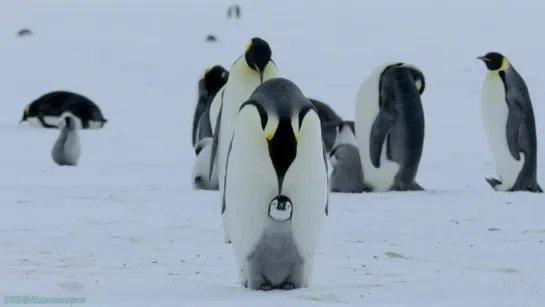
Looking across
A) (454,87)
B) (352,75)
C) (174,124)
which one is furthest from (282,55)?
(174,124)

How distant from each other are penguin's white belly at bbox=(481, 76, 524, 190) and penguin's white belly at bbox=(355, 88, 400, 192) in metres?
1.13

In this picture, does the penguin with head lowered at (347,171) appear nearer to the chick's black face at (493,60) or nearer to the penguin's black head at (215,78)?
the chick's black face at (493,60)

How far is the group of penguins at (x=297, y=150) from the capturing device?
14.5 ft

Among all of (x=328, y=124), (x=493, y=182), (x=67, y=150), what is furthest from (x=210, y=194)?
(x=328, y=124)

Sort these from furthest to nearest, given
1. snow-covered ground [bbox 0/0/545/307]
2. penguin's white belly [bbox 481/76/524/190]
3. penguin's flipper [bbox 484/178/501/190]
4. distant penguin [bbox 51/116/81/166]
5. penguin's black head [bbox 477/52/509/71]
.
Answer: distant penguin [bbox 51/116/81/166] < penguin's black head [bbox 477/52/509/71] < penguin's white belly [bbox 481/76/524/190] < penguin's flipper [bbox 484/178/501/190] < snow-covered ground [bbox 0/0/545/307]

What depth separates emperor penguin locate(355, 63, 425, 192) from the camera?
9312mm

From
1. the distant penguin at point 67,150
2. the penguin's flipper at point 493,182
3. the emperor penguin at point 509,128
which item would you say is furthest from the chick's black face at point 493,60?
the distant penguin at point 67,150

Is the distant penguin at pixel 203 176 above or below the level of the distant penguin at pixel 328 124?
below

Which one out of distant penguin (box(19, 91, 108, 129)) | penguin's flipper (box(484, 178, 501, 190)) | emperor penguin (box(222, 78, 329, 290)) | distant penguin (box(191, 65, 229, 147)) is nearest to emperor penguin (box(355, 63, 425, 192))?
penguin's flipper (box(484, 178, 501, 190))

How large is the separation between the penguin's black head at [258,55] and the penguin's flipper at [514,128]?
3.92 meters

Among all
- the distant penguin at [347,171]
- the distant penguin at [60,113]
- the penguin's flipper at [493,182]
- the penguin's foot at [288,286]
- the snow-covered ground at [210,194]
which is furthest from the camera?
the distant penguin at [60,113]

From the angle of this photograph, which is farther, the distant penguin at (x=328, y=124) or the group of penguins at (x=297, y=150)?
the distant penguin at (x=328, y=124)

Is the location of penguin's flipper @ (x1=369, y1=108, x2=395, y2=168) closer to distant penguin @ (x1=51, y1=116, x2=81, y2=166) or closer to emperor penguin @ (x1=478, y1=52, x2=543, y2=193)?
emperor penguin @ (x1=478, y1=52, x2=543, y2=193)

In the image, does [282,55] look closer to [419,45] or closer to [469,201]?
[419,45]
